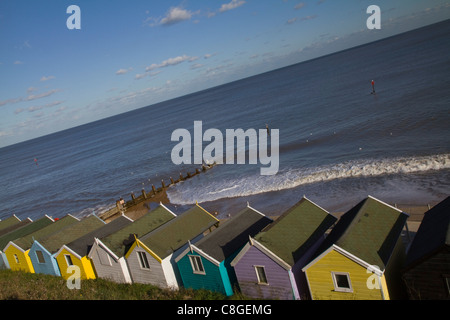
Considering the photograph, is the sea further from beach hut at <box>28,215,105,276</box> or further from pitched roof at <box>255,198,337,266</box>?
beach hut at <box>28,215,105,276</box>

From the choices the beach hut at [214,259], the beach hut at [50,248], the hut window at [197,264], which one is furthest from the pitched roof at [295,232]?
the beach hut at [50,248]

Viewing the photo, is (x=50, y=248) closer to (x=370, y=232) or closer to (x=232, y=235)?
(x=232, y=235)

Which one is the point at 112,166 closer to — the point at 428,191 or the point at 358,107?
the point at 358,107

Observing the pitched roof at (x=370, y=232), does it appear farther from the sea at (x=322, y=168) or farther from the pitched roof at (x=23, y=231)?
the pitched roof at (x=23, y=231)

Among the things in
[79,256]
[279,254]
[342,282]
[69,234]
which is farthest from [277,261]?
[69,234]

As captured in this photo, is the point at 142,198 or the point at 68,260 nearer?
the point at 68,260
